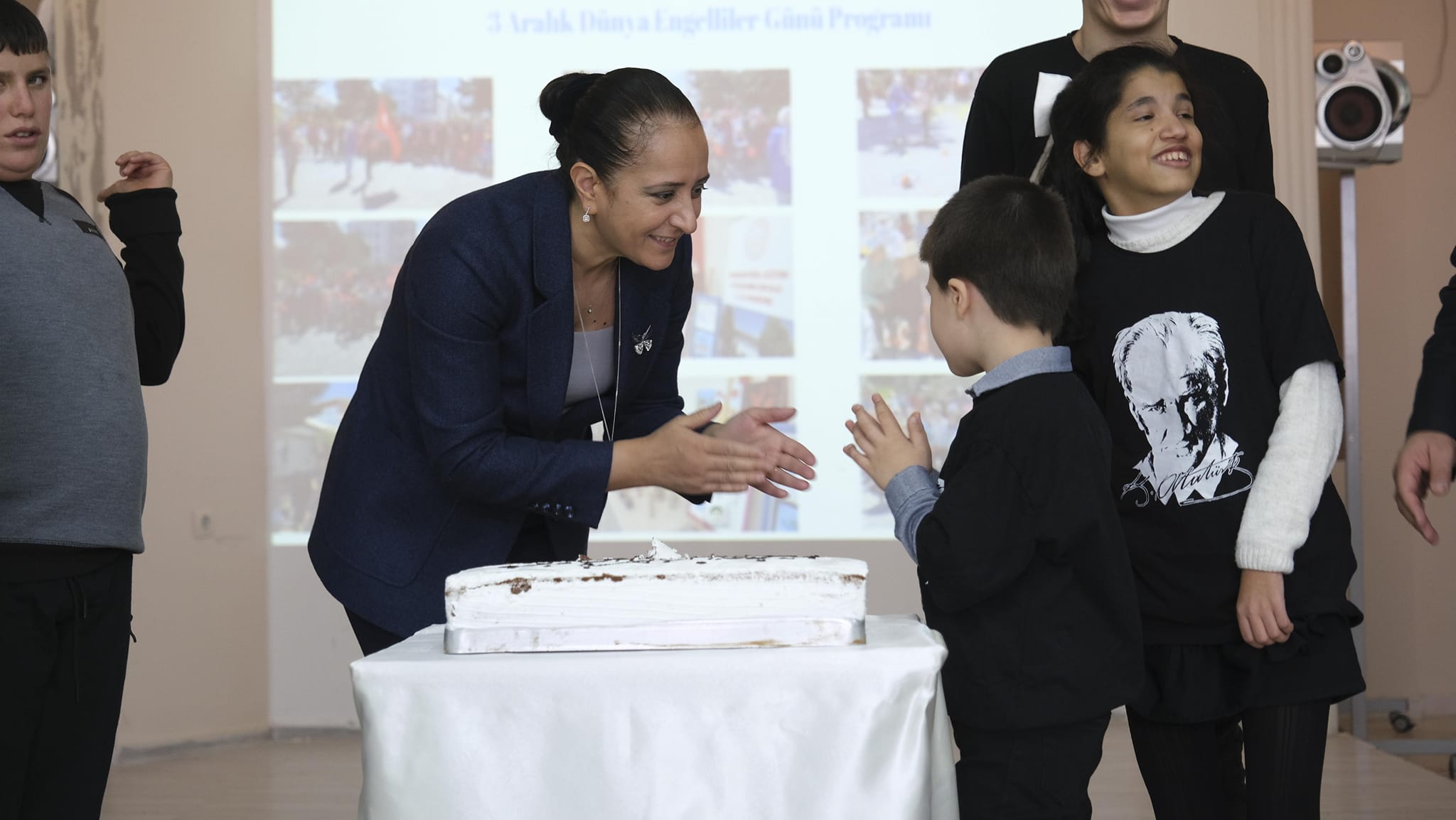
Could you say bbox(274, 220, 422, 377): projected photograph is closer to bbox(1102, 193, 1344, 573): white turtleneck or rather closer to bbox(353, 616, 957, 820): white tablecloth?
bbox(1102, 193, 1344, 573): white turtleneck

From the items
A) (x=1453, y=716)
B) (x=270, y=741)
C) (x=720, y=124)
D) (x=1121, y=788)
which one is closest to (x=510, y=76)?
(x=720, y=124)

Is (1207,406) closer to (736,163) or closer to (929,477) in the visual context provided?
(929,477)

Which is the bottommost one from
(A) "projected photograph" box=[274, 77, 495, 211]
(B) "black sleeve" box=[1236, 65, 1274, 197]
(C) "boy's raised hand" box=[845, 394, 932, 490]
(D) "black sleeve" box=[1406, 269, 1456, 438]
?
(C) "boy's raised hand" box=[845, 394, 932, 490]

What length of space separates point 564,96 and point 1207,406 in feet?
2.95

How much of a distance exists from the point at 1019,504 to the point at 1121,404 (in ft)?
1.17

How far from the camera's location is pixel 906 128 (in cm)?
431

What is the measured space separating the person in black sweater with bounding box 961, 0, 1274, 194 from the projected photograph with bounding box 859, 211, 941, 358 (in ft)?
7.39

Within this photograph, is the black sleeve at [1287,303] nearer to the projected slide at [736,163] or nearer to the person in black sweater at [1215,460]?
the person in black sweater at [1215,460]

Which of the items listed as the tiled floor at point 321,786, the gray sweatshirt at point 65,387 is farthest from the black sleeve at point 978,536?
the tiled floor at point 321,786

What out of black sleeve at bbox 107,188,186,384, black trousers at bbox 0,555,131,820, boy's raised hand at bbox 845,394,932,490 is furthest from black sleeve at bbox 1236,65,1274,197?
black trousers at bbox 0,555,131,820

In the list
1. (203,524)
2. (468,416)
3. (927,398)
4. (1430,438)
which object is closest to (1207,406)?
(1430,438)

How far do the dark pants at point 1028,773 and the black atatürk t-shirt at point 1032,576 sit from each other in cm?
2

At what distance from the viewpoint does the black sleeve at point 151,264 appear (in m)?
1.95

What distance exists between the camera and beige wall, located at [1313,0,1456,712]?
4.75 m
